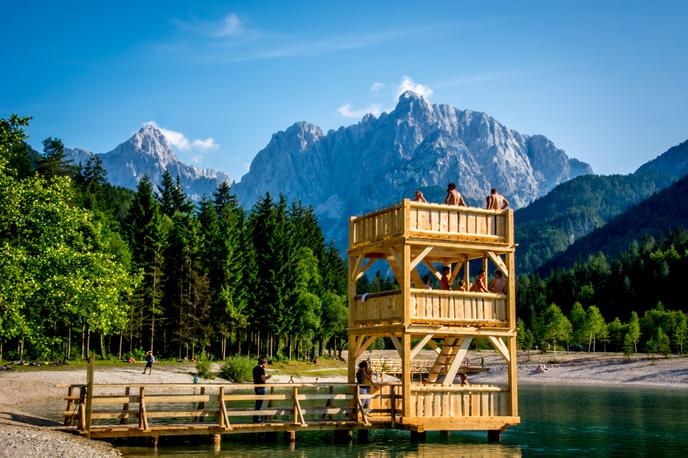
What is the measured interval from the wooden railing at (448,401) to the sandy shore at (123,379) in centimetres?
1016

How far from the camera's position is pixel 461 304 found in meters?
27.1

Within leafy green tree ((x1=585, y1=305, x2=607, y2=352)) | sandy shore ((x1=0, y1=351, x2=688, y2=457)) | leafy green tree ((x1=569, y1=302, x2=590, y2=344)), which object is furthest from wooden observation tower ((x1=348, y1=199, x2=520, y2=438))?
leafy green tree ((x1=569, y1=302, x2=590, y2=344))

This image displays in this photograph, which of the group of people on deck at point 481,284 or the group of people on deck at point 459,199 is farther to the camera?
the group of people on deck at point 481,284

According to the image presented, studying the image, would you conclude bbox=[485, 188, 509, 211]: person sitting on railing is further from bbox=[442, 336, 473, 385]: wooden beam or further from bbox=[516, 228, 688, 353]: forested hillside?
bbox=[516, 228, 688, 353]: forested hillside

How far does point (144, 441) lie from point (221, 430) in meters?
3.06

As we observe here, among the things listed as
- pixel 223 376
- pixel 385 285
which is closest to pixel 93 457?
pixel 223 376

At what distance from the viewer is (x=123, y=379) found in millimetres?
52219

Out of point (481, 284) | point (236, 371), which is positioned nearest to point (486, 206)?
point (481, 284)

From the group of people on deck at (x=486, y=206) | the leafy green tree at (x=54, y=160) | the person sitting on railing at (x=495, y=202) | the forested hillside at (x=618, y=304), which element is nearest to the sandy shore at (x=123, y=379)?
the forested hillside at (x=618, y=304)

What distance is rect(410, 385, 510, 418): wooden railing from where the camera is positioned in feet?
86.6

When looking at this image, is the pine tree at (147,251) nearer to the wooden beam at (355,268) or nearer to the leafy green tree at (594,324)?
the wooden beam at (355,268)

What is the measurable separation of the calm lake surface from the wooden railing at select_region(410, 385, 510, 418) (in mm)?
1185

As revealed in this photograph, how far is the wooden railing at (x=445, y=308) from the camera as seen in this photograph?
87.1ft

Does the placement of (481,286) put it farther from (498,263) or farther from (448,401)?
(448,401)
